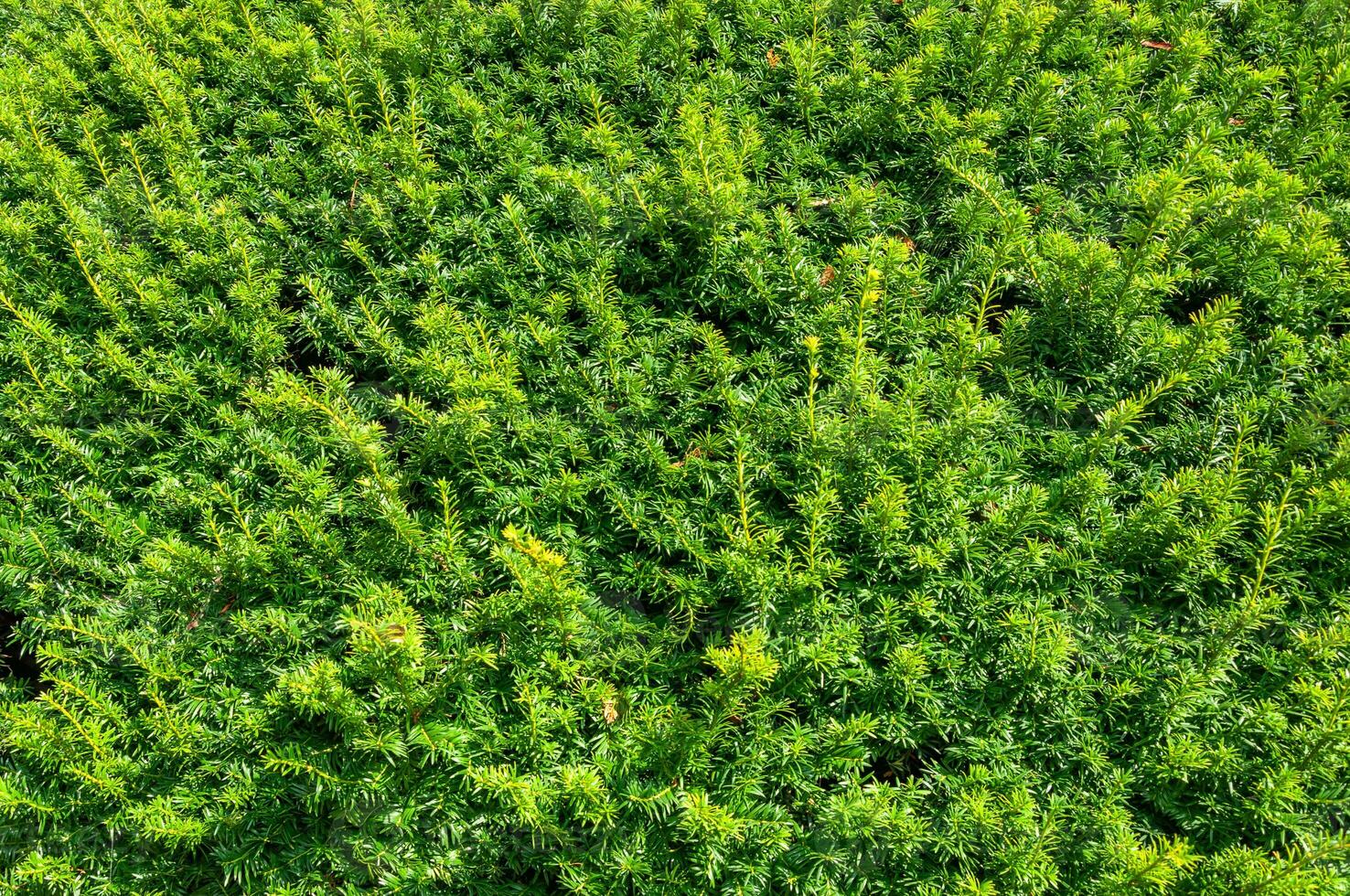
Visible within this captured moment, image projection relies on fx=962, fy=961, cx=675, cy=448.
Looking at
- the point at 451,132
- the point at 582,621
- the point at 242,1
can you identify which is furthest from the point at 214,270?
the point at 582,621

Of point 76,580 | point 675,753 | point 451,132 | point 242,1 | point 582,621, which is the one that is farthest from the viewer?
point 242,1

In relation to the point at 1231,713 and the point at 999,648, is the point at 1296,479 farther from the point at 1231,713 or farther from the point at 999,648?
the point at 999,648

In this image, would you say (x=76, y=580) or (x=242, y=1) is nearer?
(x=76, y=580)

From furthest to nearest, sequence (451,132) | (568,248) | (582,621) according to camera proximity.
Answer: (451,132), (568,248), (582,621)

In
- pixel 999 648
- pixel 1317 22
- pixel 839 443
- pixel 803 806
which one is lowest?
pixel 803 806

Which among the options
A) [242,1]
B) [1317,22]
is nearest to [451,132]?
[242,1]

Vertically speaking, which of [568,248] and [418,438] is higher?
[568,248]

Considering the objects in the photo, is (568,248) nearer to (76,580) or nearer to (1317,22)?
(76,580)
